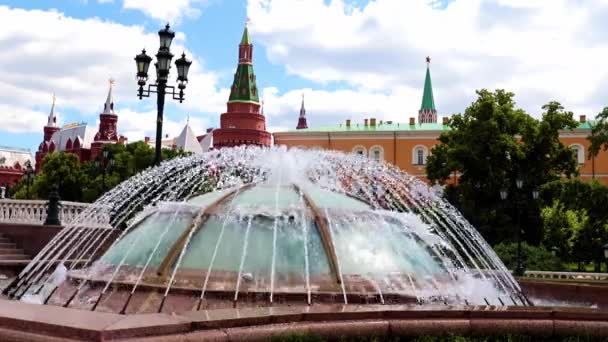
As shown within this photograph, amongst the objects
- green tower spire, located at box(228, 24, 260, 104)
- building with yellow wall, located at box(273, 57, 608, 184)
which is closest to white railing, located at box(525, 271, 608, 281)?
building with yellow wall, located at box(273, 57, 608, 184)

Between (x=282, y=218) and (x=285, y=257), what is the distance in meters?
0.57

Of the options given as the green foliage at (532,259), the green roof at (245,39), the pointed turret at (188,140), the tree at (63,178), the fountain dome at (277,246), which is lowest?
the green foliage at (532,259)

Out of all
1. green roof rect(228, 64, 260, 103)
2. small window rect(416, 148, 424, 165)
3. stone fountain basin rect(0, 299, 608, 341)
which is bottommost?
stone fountain basin rect(0, 299, 608, 341)

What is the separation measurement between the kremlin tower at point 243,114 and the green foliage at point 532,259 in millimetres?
52484

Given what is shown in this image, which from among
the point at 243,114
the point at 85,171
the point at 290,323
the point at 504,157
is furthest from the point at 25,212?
the point at 243,114

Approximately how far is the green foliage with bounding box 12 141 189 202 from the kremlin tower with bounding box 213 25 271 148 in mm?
22060

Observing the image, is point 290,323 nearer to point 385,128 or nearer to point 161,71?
point 161,71

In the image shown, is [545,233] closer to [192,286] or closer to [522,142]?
[522,142]

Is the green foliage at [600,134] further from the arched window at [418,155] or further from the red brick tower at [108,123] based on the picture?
the red brick tower at [108,123]

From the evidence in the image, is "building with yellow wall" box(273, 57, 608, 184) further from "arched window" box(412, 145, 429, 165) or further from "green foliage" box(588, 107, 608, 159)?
"green foliage" box(588, 107, 608, 159)

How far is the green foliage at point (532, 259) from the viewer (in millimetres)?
19844

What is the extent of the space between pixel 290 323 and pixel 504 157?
1136 inches

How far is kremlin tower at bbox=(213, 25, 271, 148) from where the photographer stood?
240 feet

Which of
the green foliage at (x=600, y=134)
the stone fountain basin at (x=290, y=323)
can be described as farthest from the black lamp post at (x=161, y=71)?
the green foliage at (x=600, y=134)
